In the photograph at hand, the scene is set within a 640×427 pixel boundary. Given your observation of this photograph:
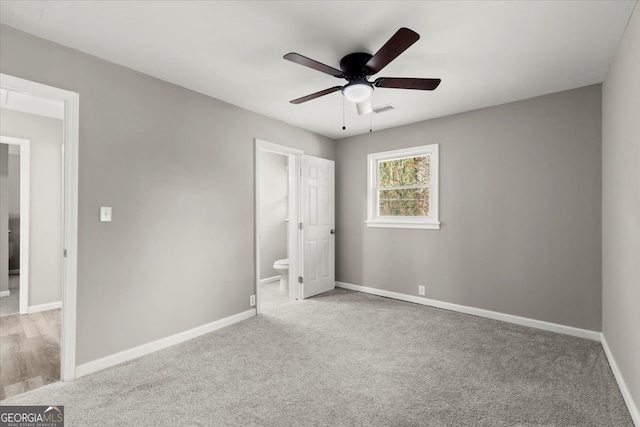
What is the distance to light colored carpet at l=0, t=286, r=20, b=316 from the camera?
13.1 ft

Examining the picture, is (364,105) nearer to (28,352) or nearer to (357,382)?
(357,382)

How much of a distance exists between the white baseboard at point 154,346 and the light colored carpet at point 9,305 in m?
2.44

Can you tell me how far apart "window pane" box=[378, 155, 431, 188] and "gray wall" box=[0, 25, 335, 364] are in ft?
6.65

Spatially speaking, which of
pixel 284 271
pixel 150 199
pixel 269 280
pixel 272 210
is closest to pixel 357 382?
pixel 150 199

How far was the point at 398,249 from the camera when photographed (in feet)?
14.9

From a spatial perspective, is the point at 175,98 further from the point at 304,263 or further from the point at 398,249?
the point at 398,249

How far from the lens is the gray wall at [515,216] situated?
3148 mm

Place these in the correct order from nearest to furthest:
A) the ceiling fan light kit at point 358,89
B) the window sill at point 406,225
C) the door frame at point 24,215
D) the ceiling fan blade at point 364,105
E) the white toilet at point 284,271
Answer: the ceiling fan light kit at point 358,89, the ceiling fan blade at point 364,105, the door frame at point 24,215, the window sill at point 406,225, the white toilet at point 284,271

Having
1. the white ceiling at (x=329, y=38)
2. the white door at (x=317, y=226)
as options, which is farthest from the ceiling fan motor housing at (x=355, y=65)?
A: the white door at (x=317, y=226)

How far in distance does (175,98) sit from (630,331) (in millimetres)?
3996

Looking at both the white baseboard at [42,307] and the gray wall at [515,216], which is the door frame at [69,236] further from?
the gray wall at [515,216]

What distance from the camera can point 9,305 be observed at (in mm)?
4230

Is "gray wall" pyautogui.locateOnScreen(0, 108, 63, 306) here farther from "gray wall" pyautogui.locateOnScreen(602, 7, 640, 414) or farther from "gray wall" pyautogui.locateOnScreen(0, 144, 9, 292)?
"gray wall" pyautogui.locateOnScreen(602, 7, 640, 414)

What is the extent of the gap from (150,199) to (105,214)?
0.39m
